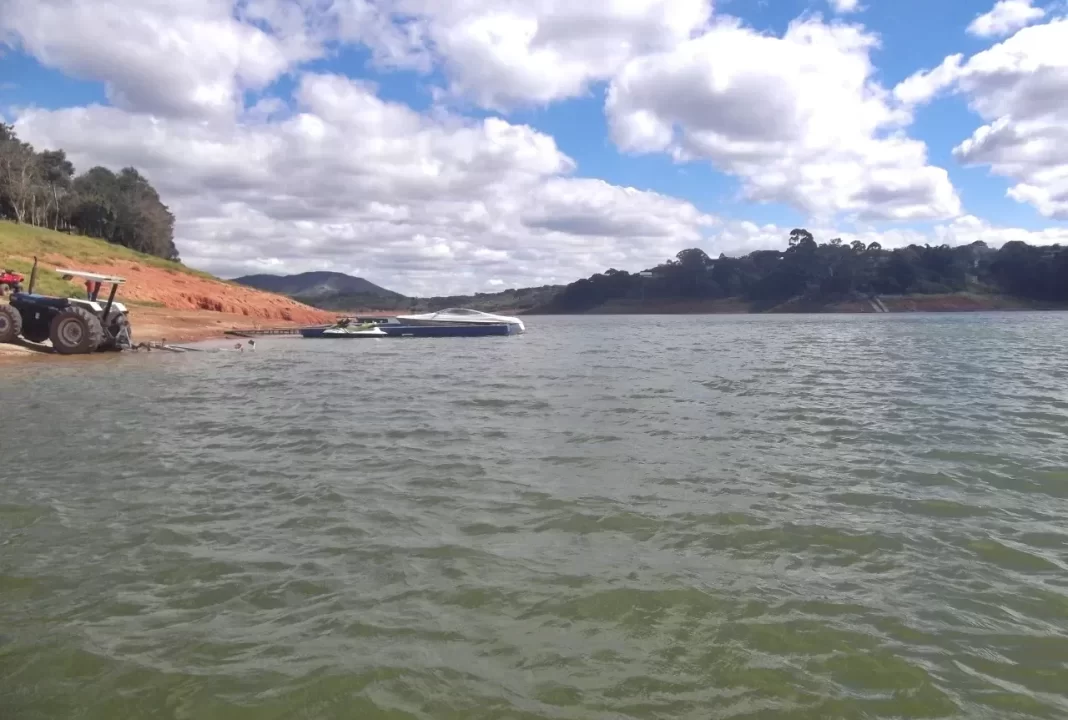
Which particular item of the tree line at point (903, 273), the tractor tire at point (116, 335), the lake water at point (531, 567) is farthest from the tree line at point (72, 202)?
the tree line at point (903, 273)

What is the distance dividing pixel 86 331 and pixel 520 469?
81.7ft

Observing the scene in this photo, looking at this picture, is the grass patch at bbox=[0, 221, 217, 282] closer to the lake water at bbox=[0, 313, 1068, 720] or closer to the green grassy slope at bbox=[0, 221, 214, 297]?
the green grassy slope at bbox=[0, 221, 214, 297]

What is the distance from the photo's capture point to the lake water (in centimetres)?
475

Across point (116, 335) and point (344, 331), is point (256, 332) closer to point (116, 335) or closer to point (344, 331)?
point (344, 331)

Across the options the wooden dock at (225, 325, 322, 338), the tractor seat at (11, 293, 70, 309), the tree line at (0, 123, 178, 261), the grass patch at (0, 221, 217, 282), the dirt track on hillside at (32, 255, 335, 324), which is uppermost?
the tree line at (0, 123, 178, 261)

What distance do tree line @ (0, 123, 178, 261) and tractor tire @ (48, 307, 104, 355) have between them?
62.1m

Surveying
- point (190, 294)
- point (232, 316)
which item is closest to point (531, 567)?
point (232, 316)

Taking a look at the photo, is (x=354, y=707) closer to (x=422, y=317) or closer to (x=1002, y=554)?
(x=1002, y=554)

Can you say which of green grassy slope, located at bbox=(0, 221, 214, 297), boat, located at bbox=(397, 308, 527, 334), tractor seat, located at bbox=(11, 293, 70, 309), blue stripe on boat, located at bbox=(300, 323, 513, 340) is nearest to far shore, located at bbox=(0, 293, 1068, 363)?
tractor seat, located at bbox=(11, 293, 70, 309)

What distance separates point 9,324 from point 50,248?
116ft

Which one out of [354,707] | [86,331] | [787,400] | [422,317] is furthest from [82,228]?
[354,707]

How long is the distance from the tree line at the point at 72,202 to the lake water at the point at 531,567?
81.0m

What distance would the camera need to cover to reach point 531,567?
6.88 metres

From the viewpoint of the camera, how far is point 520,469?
10.9 m
